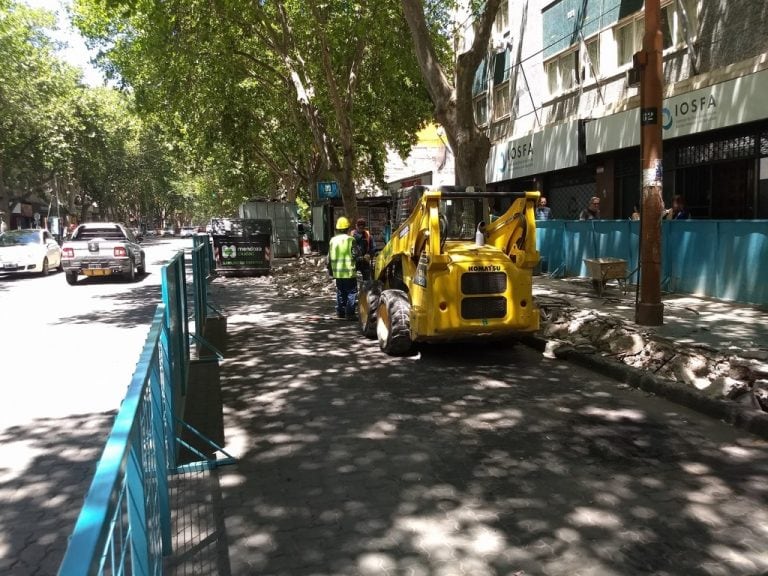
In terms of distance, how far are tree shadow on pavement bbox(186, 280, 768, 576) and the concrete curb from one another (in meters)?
0.15

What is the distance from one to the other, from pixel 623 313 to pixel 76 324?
355 inches

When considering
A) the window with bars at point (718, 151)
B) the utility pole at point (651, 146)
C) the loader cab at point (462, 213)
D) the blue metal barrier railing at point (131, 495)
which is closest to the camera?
the blue metal barrier railing at point (131, 495)

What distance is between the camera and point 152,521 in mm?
2566

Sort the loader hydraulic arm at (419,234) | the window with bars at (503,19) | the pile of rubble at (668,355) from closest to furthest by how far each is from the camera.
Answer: the pile of rubble at (668,355)
the loader hydraulic arm at (419,234)
the window with bars at (503,19)

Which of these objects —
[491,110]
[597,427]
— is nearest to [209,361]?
[597,427]

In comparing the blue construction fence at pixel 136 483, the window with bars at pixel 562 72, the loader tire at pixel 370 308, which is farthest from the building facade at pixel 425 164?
the blue construction fence at pixel 136 483

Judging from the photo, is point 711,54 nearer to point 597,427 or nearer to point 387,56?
point 387,56

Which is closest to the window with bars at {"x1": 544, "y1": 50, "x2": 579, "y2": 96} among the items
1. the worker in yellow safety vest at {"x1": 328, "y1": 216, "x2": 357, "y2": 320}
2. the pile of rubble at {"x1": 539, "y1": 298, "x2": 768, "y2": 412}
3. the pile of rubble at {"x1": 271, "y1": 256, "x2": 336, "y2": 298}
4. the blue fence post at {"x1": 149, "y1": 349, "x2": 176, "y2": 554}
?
the pile of rubble at {"x1": 271, "y1": 256, "x2": 336, "y2": 298}

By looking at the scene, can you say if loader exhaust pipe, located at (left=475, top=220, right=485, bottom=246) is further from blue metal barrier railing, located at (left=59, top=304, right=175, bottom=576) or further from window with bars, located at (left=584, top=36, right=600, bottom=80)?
window with bars, located at (left=584, top=36, right=600, bottom=80)

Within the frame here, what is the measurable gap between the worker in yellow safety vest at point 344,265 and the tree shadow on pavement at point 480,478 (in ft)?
11.4

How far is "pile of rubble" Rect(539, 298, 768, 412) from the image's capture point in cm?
562

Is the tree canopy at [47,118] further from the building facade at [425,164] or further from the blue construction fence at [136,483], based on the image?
the blue construction fence at [136,483]

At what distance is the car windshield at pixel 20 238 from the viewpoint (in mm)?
20734

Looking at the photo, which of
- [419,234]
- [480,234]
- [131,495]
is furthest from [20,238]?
[131,495]
